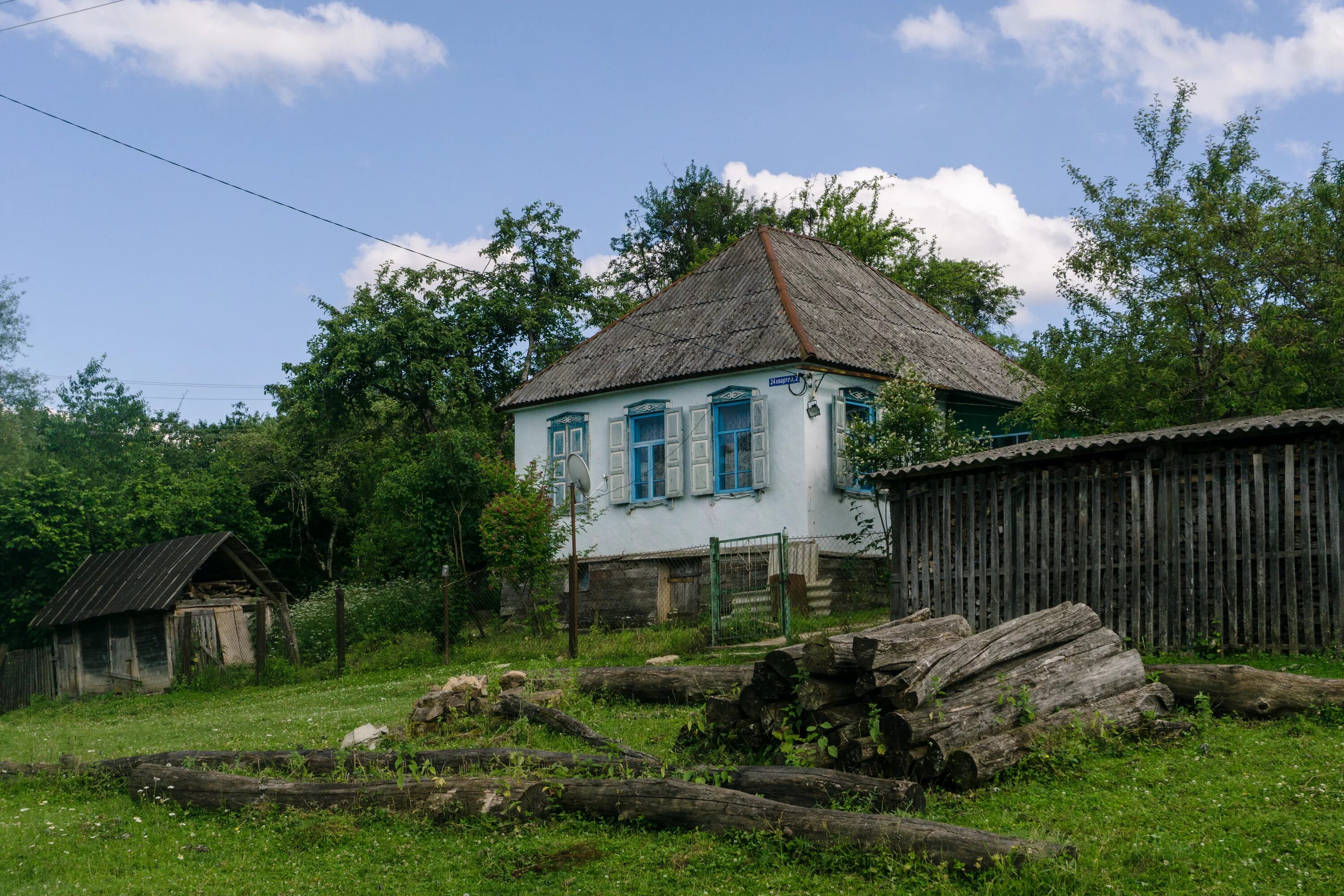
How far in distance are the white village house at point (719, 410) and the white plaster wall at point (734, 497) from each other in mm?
27

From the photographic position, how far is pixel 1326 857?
19.2ft

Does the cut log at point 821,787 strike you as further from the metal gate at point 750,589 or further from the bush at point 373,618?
the bush at point 373,618

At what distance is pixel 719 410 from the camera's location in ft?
68.9

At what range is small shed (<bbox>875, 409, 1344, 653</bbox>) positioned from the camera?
1143 centimetres

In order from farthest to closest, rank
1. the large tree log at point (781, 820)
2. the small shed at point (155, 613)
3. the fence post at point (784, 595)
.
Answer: the small shed at point (155, 613), the fence post at point (784, 595), the large tree log at point (781, 820)

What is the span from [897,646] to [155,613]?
1663 centimetres

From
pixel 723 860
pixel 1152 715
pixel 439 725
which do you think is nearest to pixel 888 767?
pixel 723 860

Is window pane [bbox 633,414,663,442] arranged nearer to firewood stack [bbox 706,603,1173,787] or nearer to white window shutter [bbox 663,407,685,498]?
white window shutter [bbox 663,407,685,498]

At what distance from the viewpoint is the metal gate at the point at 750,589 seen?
1619 cm

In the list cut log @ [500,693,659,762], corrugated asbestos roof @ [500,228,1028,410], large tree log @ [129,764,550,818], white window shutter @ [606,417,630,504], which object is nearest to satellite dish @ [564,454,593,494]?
white window shutter @ [606,417,630,504]

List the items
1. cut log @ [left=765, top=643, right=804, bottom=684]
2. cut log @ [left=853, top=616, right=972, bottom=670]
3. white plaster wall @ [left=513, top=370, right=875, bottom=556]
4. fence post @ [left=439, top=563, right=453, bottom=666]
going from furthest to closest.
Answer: white plaster wall @ [left=513, top=370, right=875, bottom=556] < fence post @ [left=439, top=563, right=453, bottom=666] < cut log @ [left=765, top=643, right=804, bottom=684] < cut log @ [left=853, top=616, right=972, bottom=670]

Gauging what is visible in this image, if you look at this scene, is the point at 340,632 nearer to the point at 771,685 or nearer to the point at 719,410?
the point at 719,410

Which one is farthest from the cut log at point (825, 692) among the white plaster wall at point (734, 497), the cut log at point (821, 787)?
the white plaster wall at point (734, 497)

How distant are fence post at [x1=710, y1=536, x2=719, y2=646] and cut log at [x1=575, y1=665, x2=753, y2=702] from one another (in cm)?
397
